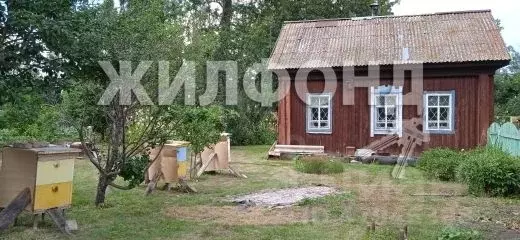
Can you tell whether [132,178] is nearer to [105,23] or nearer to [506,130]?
[105,23]

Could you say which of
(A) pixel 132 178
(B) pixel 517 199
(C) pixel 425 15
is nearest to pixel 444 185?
(B) pixel 517 199

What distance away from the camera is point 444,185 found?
1093cm

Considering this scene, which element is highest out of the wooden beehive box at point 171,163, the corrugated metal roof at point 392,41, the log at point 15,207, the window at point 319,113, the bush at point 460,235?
the corrugated metal roof at point 392,41

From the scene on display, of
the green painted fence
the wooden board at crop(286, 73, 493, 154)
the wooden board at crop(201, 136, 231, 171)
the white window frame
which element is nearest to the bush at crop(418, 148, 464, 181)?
the green painted fence

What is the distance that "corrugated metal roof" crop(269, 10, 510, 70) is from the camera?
1554cm

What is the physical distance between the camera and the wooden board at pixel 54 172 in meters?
6.20

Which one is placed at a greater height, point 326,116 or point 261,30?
point 261,30

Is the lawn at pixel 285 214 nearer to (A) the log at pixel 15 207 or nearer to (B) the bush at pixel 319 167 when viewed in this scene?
(A) the log at pixel 15 207

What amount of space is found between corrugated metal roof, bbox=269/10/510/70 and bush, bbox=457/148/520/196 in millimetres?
6098

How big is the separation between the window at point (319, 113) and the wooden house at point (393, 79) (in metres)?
0.03

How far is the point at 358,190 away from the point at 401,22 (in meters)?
9.76

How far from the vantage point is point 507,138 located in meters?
12.2

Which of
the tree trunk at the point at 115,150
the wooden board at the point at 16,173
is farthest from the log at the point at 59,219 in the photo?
the tree trunk at the point at 115,150

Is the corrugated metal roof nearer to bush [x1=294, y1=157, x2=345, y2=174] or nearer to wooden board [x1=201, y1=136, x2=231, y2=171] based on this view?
bush [x1=294, y1=157, x2=345, y2=174]
